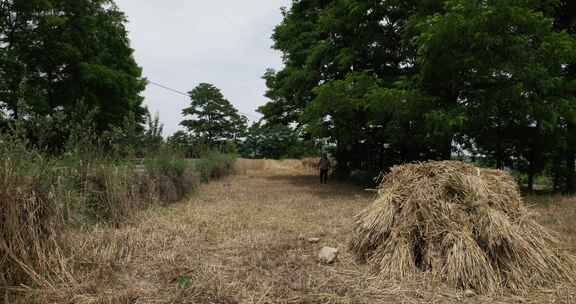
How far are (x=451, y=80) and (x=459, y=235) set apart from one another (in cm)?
591

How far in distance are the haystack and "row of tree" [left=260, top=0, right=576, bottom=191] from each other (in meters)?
3.44

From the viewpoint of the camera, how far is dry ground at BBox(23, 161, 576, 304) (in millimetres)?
2363

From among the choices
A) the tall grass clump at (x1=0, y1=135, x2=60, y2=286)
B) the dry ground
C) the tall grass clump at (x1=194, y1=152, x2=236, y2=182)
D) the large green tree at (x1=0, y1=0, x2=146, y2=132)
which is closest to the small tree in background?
the tall grass clump at (x1=194, y1=152, x2=236, y2=182)

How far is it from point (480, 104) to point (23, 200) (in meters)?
7.98

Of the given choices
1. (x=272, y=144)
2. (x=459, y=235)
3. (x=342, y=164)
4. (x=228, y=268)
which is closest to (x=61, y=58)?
(x=342, y=164)

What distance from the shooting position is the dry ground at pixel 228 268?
2.36 meters

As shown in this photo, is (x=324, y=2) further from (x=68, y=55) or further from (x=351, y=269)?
(x=351, y=269)

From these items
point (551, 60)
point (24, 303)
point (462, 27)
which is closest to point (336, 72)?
point (462, 27)

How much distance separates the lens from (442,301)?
2.34 m

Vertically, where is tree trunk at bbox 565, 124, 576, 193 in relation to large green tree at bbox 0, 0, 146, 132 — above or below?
below

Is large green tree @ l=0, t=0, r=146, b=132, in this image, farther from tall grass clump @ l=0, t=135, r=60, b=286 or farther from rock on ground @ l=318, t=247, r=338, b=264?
rock on ground @ l=318, t=247, r=338, b=264

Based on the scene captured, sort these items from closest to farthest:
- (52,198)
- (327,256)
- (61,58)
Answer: (52,198) → (327,256) → (61,58)

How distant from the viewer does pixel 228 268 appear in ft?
9.65

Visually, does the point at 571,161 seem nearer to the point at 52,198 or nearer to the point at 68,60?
the point at 52,198
